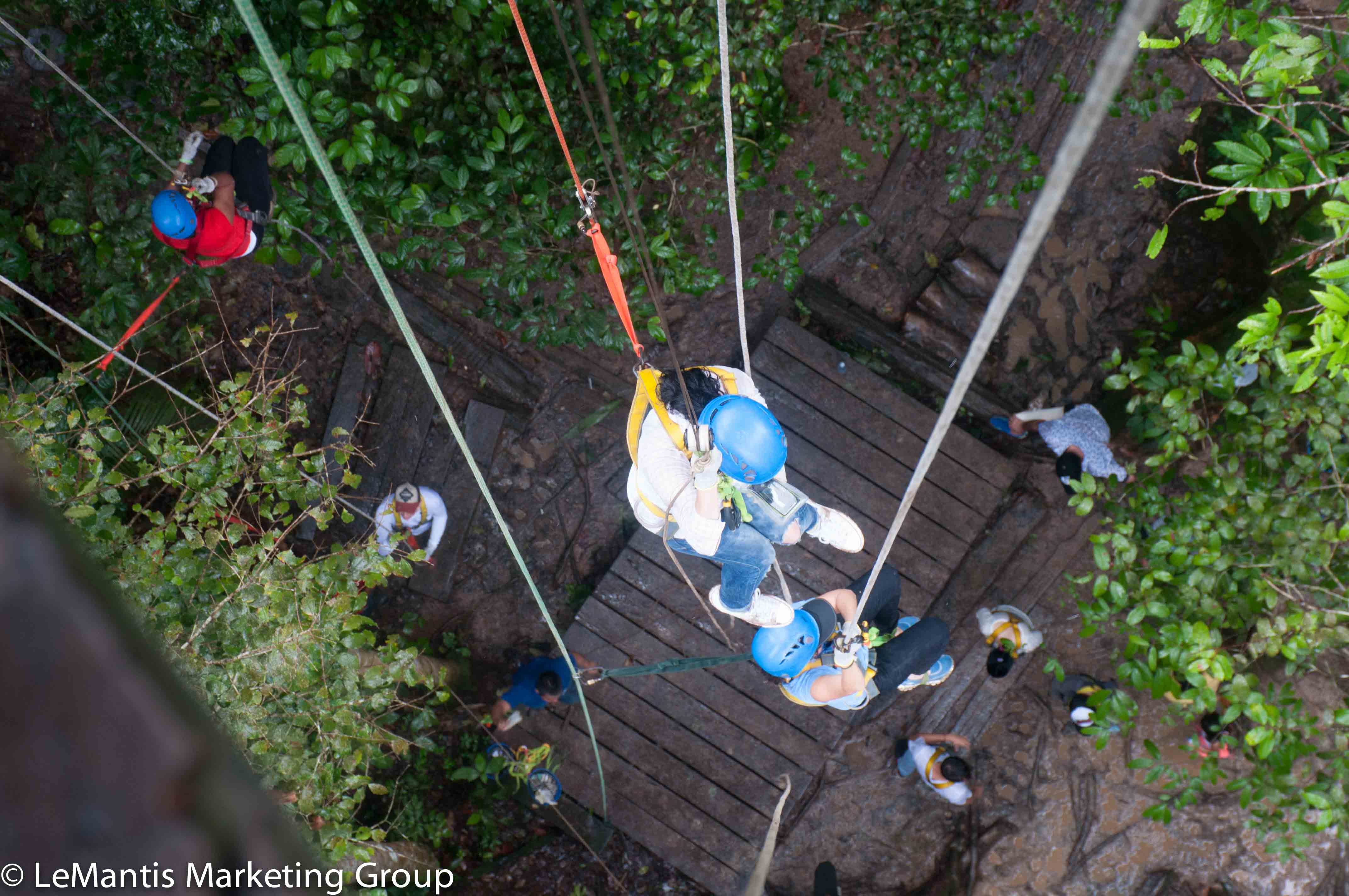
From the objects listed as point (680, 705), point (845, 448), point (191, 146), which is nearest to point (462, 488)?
point (680, 705)

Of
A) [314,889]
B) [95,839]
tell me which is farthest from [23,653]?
[314,889]

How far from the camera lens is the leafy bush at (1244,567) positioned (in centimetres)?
312

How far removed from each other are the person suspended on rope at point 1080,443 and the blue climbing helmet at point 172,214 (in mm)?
4716

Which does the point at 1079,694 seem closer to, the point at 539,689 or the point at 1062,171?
the point at 539,689

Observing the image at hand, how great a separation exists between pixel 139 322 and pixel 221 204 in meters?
0.68

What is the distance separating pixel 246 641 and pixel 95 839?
98.4 inches

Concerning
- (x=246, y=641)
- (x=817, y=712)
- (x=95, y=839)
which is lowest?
(x=95, y=839)

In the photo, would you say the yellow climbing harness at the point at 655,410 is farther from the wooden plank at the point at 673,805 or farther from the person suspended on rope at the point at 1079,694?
the person suspended on rope at the point at 1079,694

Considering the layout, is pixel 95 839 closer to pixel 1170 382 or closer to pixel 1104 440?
pixel 1170 382

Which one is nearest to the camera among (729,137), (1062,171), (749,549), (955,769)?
(1062,171)

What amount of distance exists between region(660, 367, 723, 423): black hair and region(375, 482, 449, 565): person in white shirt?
7.92 feet

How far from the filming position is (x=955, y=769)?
4395mm

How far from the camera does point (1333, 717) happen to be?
3070 mm

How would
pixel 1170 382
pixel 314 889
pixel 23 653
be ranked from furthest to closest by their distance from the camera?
pixel 1170 382, pixel 314 889, pixel 23 653
